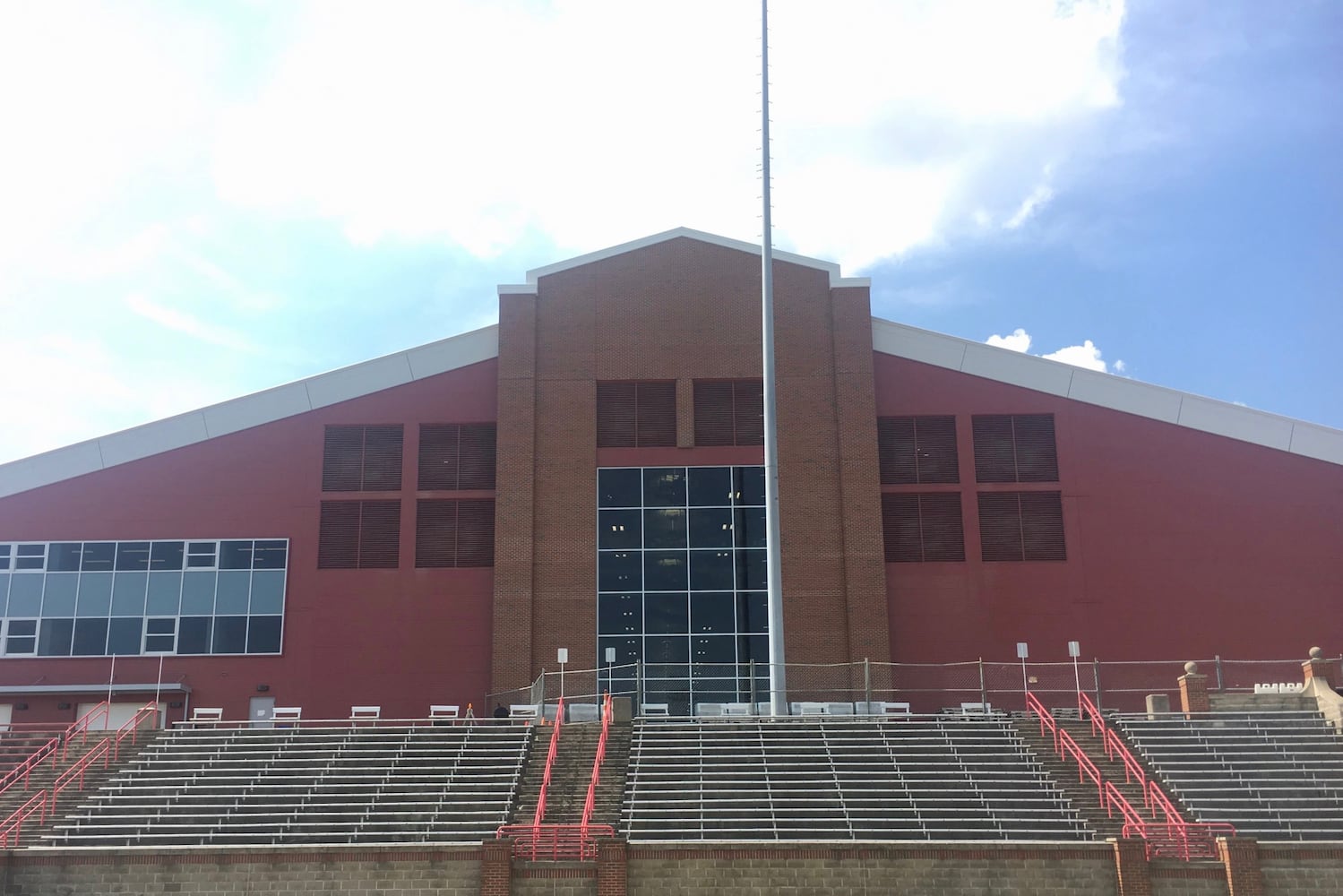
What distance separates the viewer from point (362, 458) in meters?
39.8

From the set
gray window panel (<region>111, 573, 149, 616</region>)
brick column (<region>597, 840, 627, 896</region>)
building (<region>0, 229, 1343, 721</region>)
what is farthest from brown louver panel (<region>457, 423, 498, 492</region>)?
brick column (<region>597, 840, 627, 896</region>)

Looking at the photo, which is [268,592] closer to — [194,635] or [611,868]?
[194,635]

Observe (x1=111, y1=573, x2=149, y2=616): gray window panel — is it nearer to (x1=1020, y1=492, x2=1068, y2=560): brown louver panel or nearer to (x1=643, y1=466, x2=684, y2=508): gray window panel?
(x1=643, y1=466, x2=684, y2=508): gray window panel

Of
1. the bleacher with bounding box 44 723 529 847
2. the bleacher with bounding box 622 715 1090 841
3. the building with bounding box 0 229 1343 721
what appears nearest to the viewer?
the bleacher with bounding box 622 715 1090 841

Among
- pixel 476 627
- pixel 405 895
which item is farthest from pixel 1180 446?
pixel 405 895

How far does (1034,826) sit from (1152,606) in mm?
16392

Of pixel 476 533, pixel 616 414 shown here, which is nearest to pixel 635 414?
pixel 616 414

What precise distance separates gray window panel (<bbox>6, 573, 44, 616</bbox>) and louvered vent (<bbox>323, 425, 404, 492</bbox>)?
9248 millimetres

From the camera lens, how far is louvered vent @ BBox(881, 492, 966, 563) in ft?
127

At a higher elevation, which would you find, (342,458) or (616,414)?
(616,414)

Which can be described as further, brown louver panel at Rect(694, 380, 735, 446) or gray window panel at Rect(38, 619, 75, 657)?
brown louver panel at Rect(694, 380, 735, 446)

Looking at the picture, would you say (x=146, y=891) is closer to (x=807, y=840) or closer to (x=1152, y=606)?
(x=807, y=840)

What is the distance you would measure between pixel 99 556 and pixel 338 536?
7433mm

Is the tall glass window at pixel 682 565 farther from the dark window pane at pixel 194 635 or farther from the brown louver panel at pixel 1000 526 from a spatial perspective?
the dark window pane at pixel 194 635
